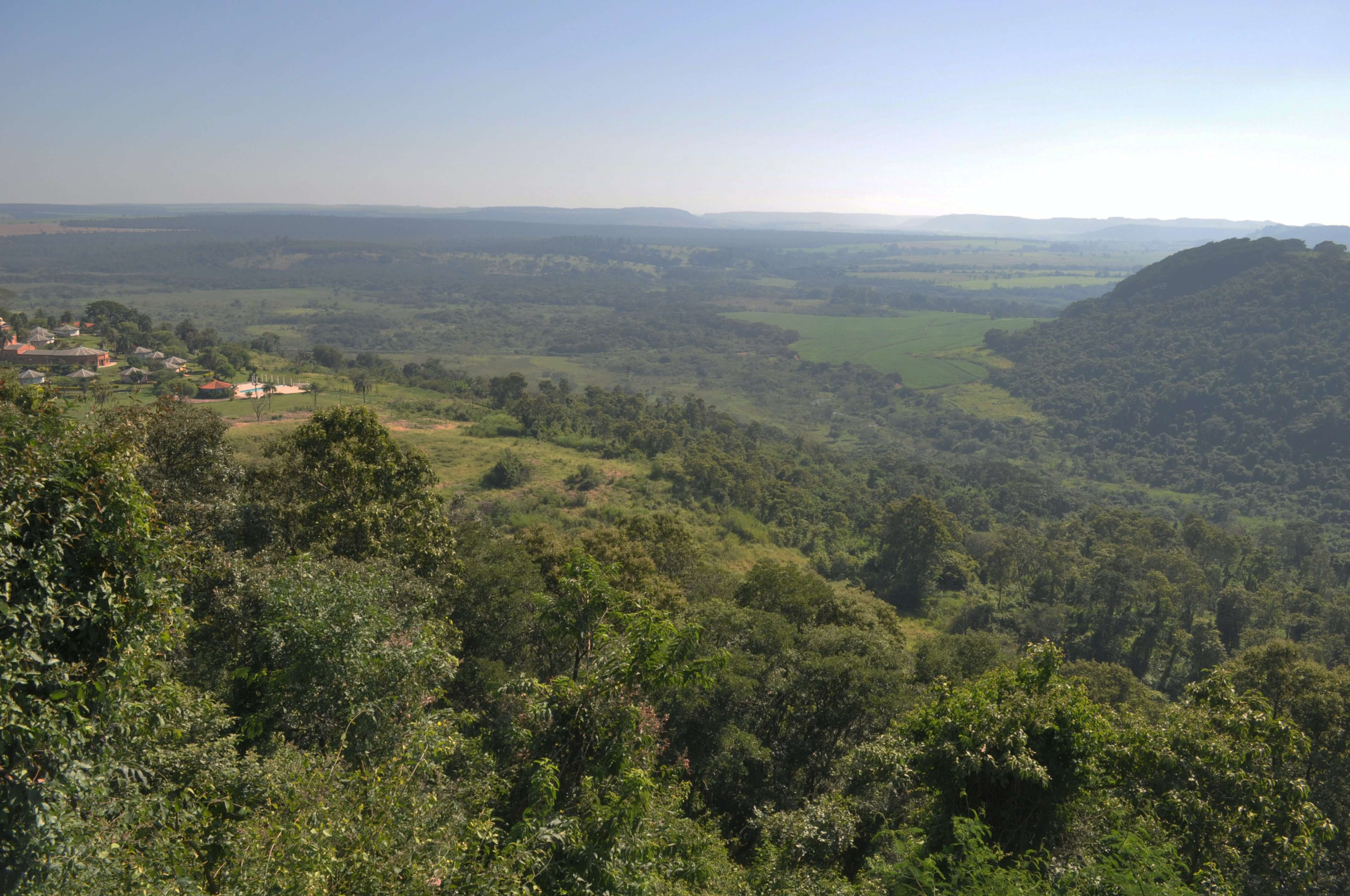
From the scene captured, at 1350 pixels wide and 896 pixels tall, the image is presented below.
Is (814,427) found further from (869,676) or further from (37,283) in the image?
(37,283)

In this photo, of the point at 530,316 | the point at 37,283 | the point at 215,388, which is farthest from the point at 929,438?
the point at 37,283

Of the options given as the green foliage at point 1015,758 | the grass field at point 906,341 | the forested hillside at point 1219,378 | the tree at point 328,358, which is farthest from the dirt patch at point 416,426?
the grass field at point 906,341

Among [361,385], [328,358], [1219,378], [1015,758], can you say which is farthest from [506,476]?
[1219,378]

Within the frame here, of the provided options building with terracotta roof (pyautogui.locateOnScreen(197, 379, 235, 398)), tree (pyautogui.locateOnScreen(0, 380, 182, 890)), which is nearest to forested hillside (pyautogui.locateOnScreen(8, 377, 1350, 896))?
tree (pyautogui.locateOnScreen(0, 380, 182, 890))

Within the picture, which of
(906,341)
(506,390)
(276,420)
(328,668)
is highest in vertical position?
(906,341)

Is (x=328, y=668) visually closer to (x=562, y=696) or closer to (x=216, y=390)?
(x=562, y=696)
